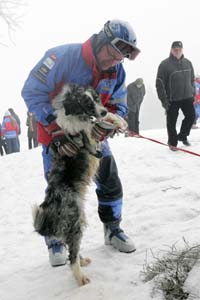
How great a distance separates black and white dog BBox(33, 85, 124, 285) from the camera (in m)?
3.15

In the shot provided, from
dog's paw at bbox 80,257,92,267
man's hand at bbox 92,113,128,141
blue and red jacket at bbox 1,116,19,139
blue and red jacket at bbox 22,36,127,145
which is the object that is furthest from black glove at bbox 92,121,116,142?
blue and red jacket at bbox 1,116,19,139

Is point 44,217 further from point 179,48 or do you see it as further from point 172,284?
point 179,48

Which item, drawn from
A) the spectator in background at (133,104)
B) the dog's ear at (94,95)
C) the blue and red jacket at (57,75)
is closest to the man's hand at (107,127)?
the dog's ear at (94,95)

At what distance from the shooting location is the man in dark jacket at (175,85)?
811cm

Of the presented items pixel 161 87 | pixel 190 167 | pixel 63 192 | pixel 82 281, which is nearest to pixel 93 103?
pixel 63 192

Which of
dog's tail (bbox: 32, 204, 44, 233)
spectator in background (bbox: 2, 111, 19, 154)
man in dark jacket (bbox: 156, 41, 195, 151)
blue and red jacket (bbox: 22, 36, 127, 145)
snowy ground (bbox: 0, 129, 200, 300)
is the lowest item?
spectator in background (bbox: 2, 111, 19, 154)

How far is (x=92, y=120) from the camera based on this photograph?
128 inches

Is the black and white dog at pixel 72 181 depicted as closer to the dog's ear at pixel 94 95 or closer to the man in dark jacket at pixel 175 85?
the dog's ear at pixel 94 95

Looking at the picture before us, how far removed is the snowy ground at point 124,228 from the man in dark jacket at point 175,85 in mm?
873

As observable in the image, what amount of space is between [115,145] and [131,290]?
8045 mm

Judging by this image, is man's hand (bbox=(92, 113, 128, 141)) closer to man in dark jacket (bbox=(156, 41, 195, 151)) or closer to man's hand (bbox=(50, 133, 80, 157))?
man's hand (bbox=(50, 133, 80, 157))

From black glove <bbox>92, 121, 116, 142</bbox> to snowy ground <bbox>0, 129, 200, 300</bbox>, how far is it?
3.92 feet

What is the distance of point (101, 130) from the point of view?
3.33m

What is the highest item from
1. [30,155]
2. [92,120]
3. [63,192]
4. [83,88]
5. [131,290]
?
[83,88]
